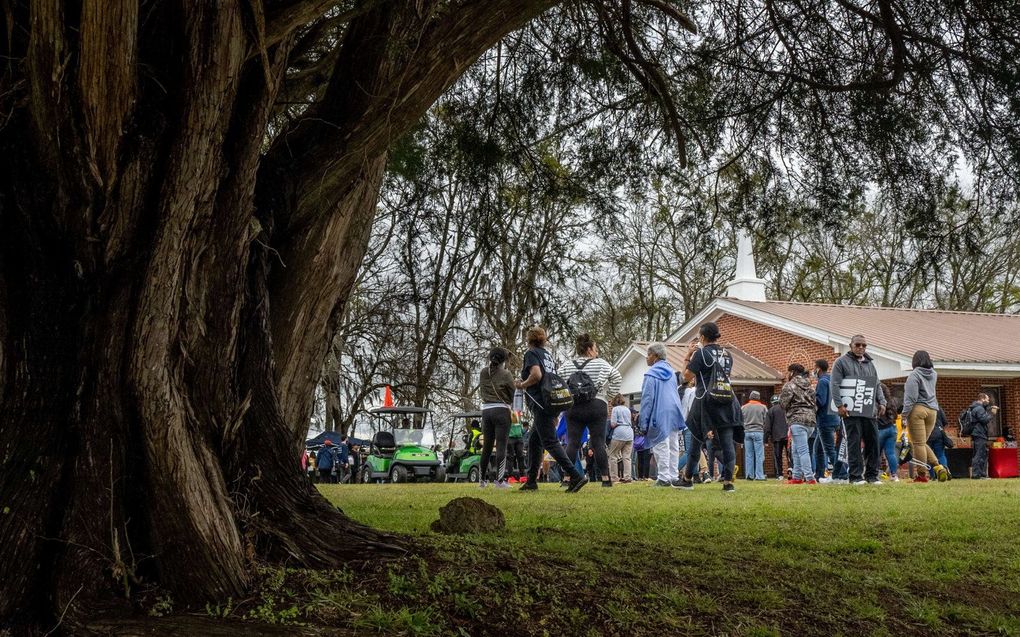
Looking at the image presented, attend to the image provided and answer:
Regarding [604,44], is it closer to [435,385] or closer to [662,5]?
[662,5]

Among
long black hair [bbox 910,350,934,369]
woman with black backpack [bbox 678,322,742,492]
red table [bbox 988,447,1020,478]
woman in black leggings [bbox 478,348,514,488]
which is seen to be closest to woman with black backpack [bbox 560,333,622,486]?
woman in black leggings [bbox 478,348,514,488]

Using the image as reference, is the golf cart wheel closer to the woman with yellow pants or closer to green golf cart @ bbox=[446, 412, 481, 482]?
green golf cart @ bbox=[446, 412, 481, 482]

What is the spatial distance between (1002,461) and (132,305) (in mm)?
19217

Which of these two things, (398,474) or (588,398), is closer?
(588,398)

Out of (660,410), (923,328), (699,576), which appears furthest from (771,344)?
(699,576)

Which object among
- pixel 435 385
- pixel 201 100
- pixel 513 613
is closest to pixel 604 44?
pixel 201 100

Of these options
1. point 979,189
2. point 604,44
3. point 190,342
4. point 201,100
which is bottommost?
point 190,342

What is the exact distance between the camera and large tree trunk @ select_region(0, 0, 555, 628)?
3.61m

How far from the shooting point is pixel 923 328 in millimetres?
26906

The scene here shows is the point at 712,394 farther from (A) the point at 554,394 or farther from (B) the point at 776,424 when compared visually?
(B) the point at 776,424

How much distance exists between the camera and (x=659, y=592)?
14.7 feet

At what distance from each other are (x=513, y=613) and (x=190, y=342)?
6.14 ft

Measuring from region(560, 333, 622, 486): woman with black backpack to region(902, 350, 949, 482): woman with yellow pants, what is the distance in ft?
15.2

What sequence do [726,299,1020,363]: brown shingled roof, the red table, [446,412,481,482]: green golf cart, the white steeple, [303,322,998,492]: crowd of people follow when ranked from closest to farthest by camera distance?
[303,322,998,492]: crowd of people, the red table, [446,412,481,482]: green golf cart, [726,299,1020,363]: brown shingled roof, the white steeple
